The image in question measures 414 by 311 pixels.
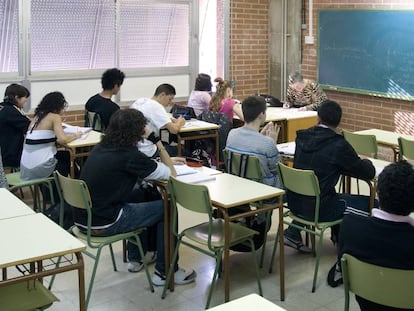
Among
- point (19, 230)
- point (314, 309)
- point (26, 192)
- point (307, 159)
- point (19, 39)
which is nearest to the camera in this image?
point (19, 230)

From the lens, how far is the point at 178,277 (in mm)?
4043

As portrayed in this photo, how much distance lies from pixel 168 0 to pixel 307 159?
14.6 feet

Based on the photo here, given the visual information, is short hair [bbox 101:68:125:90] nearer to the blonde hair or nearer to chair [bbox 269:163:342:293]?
the blonde hair

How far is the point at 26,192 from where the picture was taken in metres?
6.25

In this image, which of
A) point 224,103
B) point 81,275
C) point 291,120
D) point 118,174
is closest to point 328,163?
point 118,174

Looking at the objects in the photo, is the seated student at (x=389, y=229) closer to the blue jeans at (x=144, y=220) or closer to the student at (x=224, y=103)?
the blue jeans at (x=144, y=220)

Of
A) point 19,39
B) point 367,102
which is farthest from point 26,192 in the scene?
point 367,102

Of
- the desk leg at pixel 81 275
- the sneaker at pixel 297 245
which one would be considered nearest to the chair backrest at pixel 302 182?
the sneaker at pixel 297 245

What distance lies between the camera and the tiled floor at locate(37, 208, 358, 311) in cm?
373

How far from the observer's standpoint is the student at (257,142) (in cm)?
430

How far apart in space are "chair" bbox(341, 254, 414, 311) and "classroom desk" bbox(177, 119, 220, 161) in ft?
11.9

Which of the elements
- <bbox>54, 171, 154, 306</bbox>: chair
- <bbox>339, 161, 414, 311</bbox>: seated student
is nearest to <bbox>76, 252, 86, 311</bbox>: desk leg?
<bbox>54, 171, 154, 306</bbox>: chair

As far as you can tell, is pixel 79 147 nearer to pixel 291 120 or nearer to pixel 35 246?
pixel 291 120

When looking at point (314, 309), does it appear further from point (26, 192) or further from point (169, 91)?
point (26, 192)
